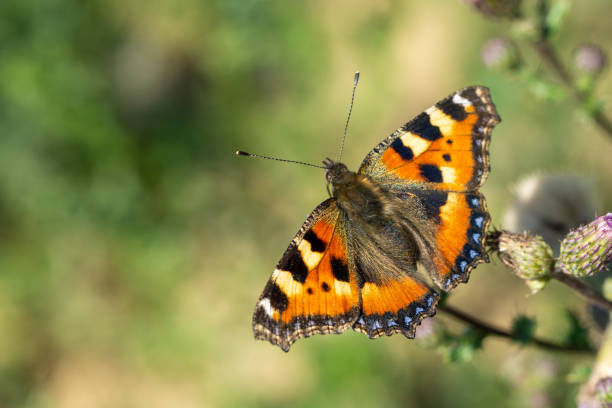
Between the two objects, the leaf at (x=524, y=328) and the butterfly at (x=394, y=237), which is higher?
the butterfly at (x=394, y=237)

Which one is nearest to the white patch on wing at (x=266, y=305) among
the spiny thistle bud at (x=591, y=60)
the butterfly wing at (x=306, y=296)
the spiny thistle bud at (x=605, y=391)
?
the butterfly wing at (x=306, y=296)

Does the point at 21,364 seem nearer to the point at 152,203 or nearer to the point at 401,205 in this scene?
the point at 152,203

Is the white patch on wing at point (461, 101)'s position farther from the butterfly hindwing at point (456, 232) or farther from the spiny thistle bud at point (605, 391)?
the spiny thistle bud at point (605, 391)

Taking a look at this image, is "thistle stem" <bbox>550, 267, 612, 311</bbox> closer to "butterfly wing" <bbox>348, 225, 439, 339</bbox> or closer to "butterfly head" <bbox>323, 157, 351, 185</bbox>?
"butterfly wing" <bbox>348, 225, 439, 339</bbox>

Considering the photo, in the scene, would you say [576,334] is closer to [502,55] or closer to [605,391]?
[605,391]

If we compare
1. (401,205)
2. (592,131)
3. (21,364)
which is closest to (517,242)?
(401,205)

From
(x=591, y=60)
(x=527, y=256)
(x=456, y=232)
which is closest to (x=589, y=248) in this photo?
(x=527, y=256)
